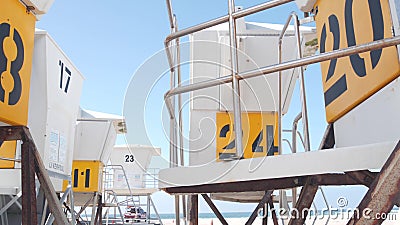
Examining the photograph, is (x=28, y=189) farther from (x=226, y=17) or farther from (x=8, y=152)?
(x=8, y=152)

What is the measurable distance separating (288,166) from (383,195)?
0.48 m

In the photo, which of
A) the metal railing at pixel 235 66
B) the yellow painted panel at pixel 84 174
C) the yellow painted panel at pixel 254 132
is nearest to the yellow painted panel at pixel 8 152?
the yellow painted panel at pixel 254 132

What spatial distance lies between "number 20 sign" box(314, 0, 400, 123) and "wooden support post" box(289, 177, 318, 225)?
0.42 metres

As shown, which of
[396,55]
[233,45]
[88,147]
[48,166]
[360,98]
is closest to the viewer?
[396,55]

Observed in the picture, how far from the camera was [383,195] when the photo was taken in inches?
51.0

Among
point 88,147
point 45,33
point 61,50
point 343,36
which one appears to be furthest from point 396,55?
point 88,147

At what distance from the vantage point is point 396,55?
1601mm

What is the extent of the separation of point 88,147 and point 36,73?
160 inches

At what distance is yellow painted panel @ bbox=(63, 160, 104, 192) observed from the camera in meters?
8.52

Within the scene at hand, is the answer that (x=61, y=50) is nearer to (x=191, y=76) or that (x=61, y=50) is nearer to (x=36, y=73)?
(x=36, y=73)

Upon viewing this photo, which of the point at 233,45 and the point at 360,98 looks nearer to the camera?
the point at 360,98

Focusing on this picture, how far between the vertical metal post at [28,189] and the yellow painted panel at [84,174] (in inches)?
243

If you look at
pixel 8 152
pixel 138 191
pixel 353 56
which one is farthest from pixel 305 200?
pixel 138 191

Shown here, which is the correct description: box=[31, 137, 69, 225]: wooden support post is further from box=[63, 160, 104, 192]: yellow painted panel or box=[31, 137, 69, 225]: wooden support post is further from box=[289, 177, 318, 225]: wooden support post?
box=[63, 160, 104, 192]: yellow painted panel
